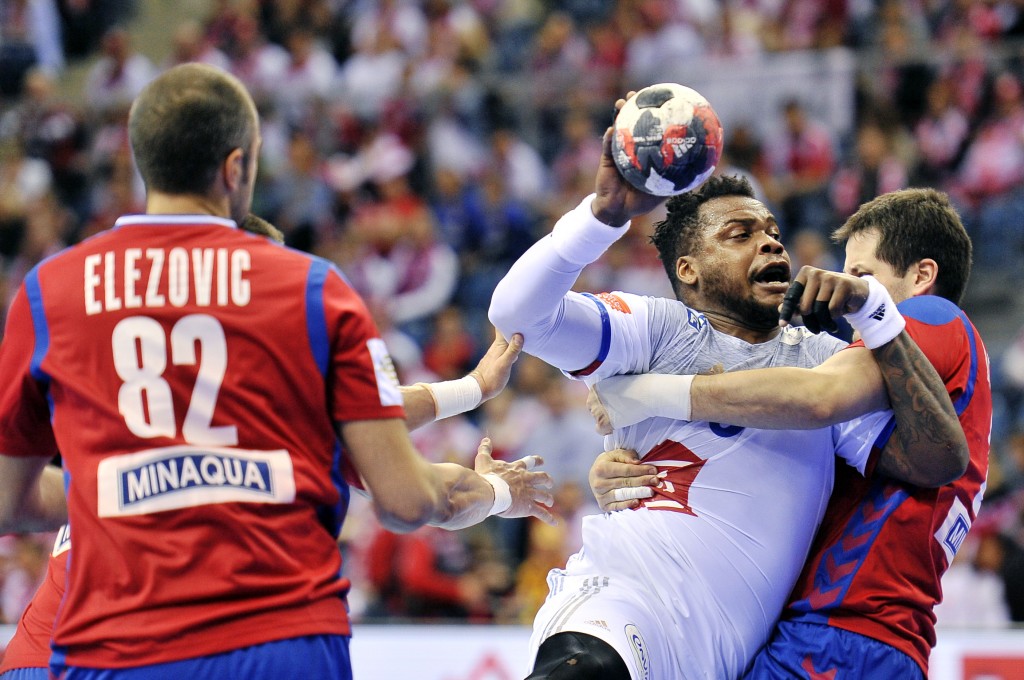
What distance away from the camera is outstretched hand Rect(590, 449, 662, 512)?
14.6 feet

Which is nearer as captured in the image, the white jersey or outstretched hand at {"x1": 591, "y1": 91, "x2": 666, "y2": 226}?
outstretched hand at {"x1": 591, "y1": 91, "x2": 666, "y2": 226}

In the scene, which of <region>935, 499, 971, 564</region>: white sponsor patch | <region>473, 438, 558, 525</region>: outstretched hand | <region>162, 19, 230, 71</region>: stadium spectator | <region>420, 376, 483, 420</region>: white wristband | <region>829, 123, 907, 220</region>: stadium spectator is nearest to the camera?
<region>935, 499, 971, 564</region>: white sponsor patch

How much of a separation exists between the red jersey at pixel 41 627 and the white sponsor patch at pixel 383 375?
5.19 ft

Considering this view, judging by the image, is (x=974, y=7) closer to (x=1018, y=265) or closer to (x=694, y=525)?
(x=1018, y=265)

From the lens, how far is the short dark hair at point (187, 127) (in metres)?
3.21

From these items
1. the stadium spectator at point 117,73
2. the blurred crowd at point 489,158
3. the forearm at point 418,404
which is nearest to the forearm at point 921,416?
the forearm at point 418,404

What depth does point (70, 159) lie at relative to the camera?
14289 mm

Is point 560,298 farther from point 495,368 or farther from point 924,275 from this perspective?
point 924,275

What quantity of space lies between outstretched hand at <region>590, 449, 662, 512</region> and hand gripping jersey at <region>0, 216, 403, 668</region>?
1.47 metres

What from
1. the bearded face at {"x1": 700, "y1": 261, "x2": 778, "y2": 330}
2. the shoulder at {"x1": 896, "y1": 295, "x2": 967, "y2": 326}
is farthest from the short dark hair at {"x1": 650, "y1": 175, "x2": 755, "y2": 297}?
the shoulder at {"x1": 896, "y1": 295, "x2": 967, "y2": 326}

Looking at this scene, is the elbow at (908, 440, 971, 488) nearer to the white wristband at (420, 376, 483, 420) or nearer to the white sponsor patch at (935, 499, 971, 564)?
the white sponsor patch at (935, 499, 971, 564)

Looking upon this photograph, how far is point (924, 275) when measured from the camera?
15.2 ft

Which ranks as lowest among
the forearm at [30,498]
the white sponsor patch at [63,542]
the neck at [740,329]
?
the white sponsor patch at [63,542]

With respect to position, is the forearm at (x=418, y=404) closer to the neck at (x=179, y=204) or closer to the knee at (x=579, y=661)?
the knee at (x=579, y=661)
